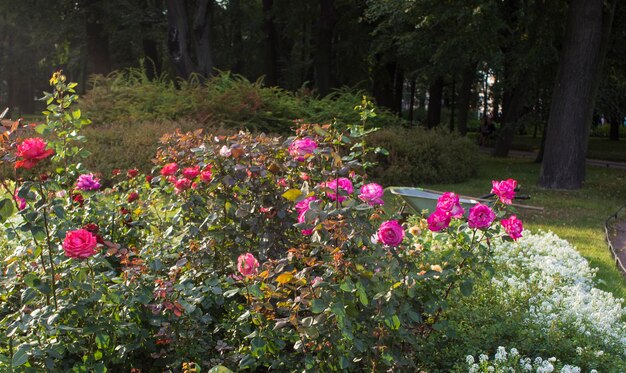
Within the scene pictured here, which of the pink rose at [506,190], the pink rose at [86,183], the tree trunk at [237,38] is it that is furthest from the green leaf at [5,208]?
the tree trunk at [237,38]

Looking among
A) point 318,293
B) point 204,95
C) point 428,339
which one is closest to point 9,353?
point 318,293

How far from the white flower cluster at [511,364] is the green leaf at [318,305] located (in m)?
1.03

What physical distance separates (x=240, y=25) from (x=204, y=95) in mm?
23636

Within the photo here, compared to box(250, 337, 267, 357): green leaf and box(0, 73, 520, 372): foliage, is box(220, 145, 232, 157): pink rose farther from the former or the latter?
box(250, 337, 267, 357): green leaf

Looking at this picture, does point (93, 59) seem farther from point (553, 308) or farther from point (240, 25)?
point (553, 308)

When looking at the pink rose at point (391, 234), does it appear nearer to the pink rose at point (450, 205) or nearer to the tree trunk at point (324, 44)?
the pink rose at point (450, 205)

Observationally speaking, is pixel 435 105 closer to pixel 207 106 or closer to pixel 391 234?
pixel 207 106

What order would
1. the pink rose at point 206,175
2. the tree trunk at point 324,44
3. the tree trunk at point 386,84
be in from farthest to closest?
the tree trunk at point 386,84, the tree trunk at point 324,44, the pink rose at point 206,175

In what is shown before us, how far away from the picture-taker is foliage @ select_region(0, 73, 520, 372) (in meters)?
2.91

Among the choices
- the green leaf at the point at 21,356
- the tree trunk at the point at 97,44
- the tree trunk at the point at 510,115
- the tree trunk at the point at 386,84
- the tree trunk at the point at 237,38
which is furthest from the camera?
the tree trunk at the point at 237,38

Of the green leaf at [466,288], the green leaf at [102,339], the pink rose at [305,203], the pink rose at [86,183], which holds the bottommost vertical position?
the green leaf at [102,339]

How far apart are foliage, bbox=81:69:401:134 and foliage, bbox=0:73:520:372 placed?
8.63 meters

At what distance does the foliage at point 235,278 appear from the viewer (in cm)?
291

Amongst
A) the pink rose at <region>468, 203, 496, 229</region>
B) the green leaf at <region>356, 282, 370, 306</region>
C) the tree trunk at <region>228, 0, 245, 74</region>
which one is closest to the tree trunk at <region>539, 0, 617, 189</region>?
the pink rose at <region>468, 203, 496, 229</region>
